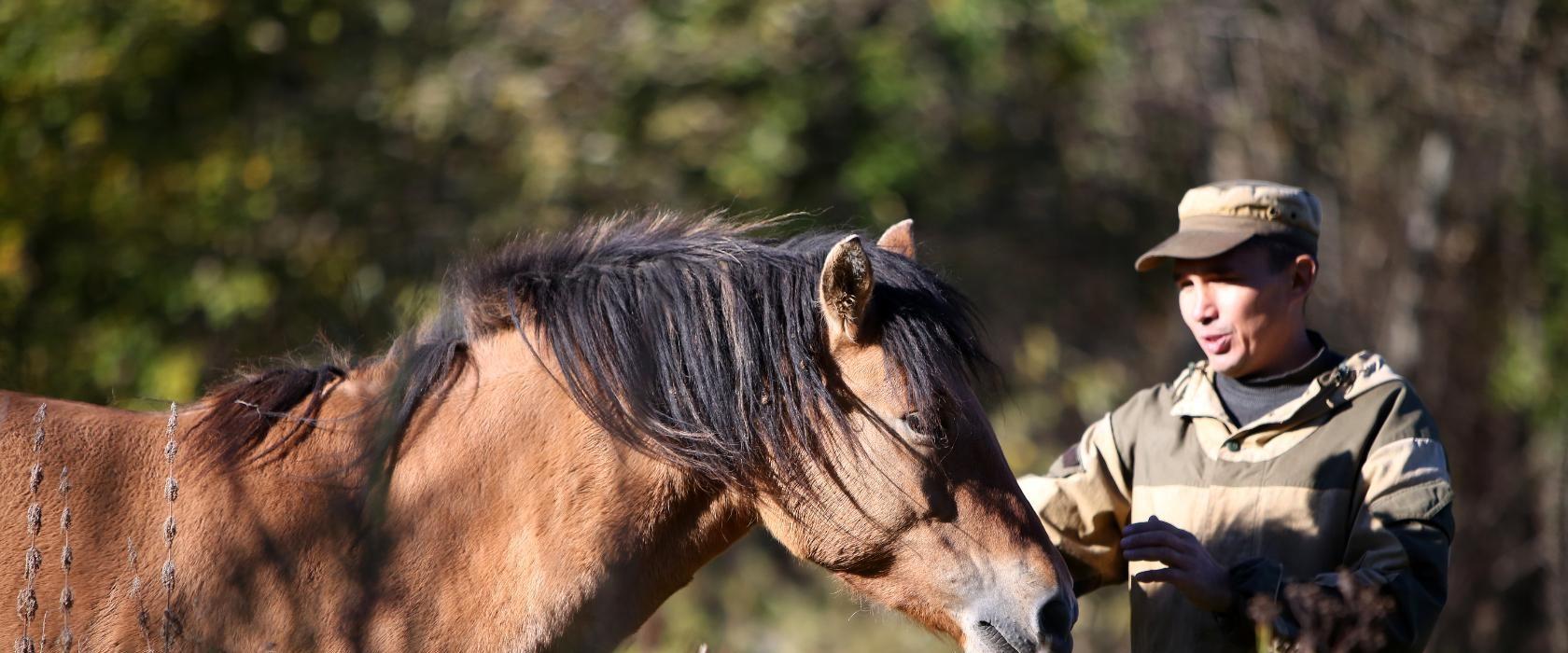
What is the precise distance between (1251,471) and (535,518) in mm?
1599

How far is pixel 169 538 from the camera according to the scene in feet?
7.56

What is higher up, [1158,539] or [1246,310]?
[1246,310]

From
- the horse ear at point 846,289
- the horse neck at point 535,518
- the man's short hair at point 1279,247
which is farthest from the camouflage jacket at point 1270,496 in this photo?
the horse neck at point 535,518

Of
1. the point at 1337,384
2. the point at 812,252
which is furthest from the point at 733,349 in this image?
the point at 1337,384

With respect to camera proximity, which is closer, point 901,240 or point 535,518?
point 535,518

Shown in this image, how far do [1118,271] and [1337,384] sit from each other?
6820 millimetres

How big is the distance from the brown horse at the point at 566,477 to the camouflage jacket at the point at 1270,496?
555mm

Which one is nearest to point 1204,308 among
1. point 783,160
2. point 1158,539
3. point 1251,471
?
point 1251,471

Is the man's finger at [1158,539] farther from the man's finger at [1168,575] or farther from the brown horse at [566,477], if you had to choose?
the brown horse at [566,477]

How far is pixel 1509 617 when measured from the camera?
7867mm

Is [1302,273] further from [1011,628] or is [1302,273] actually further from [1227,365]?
[1011,628]

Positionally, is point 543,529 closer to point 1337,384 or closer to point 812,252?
point 812,252

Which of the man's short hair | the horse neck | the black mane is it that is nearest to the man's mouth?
the man's short hair

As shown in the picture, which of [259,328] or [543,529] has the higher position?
[543,529]
